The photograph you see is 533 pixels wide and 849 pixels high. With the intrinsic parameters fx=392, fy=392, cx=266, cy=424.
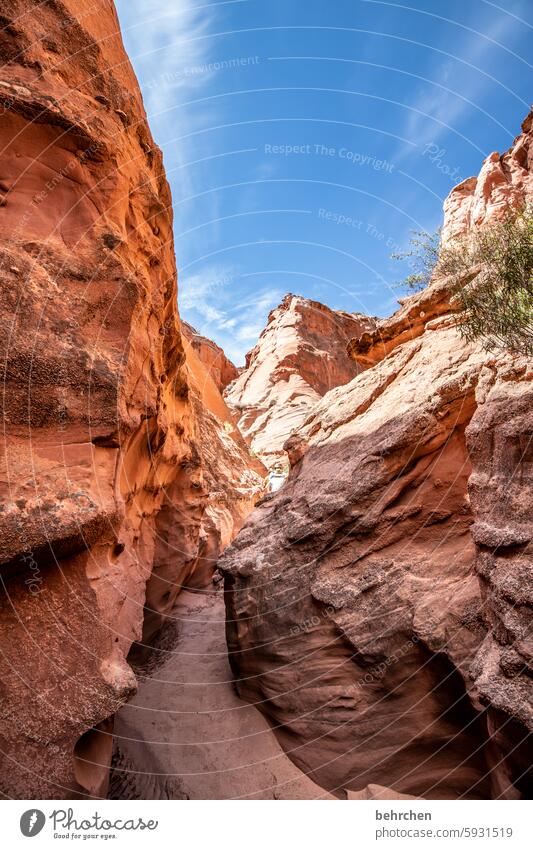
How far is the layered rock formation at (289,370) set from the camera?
37.3 m

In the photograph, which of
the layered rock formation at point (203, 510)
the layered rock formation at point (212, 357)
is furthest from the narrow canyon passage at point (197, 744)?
the layered rock formation at point (212, 357)

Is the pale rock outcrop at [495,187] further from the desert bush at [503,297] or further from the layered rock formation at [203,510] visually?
the layered rock formation at [203,510]

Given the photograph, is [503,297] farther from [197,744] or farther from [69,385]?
[197,744]

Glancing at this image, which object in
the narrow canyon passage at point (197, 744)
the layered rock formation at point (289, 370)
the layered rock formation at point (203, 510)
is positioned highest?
the layered rock formation at point (289, 370)

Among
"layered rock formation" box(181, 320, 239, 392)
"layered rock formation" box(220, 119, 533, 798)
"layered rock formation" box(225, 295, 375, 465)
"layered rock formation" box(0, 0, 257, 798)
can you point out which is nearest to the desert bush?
"layered rock formation" box(220, 119, 533, 798)

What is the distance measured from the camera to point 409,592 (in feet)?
20.8

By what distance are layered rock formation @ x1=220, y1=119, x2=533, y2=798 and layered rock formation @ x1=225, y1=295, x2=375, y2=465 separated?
25278mm

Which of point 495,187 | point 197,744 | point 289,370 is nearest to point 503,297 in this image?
point 197,744

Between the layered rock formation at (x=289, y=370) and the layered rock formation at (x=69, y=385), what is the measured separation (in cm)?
2737

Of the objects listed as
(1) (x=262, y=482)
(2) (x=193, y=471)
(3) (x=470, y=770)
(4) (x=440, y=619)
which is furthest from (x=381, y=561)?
(1) (x=262, y=482)

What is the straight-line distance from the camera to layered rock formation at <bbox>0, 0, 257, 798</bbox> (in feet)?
14.2

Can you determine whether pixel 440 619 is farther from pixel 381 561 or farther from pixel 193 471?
pixel 193 471

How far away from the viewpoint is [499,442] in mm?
5473

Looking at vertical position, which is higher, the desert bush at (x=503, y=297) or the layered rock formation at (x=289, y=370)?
the layered rock formation at (x=289, y=370)
